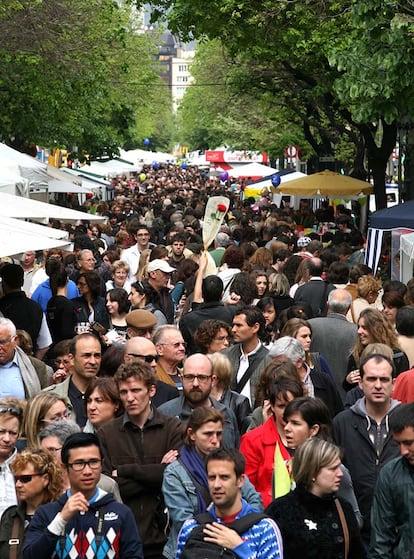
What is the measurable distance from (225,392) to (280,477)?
1.56 meters

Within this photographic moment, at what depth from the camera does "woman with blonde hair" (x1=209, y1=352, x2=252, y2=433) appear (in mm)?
8359

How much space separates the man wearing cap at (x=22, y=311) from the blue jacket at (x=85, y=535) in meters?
5.78

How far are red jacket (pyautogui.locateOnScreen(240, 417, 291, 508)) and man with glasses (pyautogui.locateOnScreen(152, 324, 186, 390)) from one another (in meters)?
2.07

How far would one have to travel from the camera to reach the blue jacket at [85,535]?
578 cm

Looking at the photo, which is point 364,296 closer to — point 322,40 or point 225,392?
point 225,392

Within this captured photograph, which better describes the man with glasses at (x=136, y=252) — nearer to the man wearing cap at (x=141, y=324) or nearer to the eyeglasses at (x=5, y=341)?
the man wearing cap at (x=141, y=324)

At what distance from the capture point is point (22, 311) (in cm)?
1168

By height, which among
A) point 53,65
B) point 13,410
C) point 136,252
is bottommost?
point 136,252

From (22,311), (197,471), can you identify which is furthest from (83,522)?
(22,311)

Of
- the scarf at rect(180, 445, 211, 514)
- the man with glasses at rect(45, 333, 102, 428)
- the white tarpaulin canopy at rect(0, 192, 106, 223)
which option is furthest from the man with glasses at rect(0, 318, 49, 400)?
the white tarpaulin canopy at rect(0, 192, 106, 223)

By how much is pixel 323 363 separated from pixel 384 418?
6.59ft

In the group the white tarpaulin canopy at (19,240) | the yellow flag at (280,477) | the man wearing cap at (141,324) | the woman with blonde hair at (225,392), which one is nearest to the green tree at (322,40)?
the white tarpaulin canopy at (19,240)

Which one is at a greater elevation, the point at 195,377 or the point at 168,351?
the point at 195,377

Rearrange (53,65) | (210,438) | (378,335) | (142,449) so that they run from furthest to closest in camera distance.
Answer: (53,65), (378,335), (142,449), (210,438)
